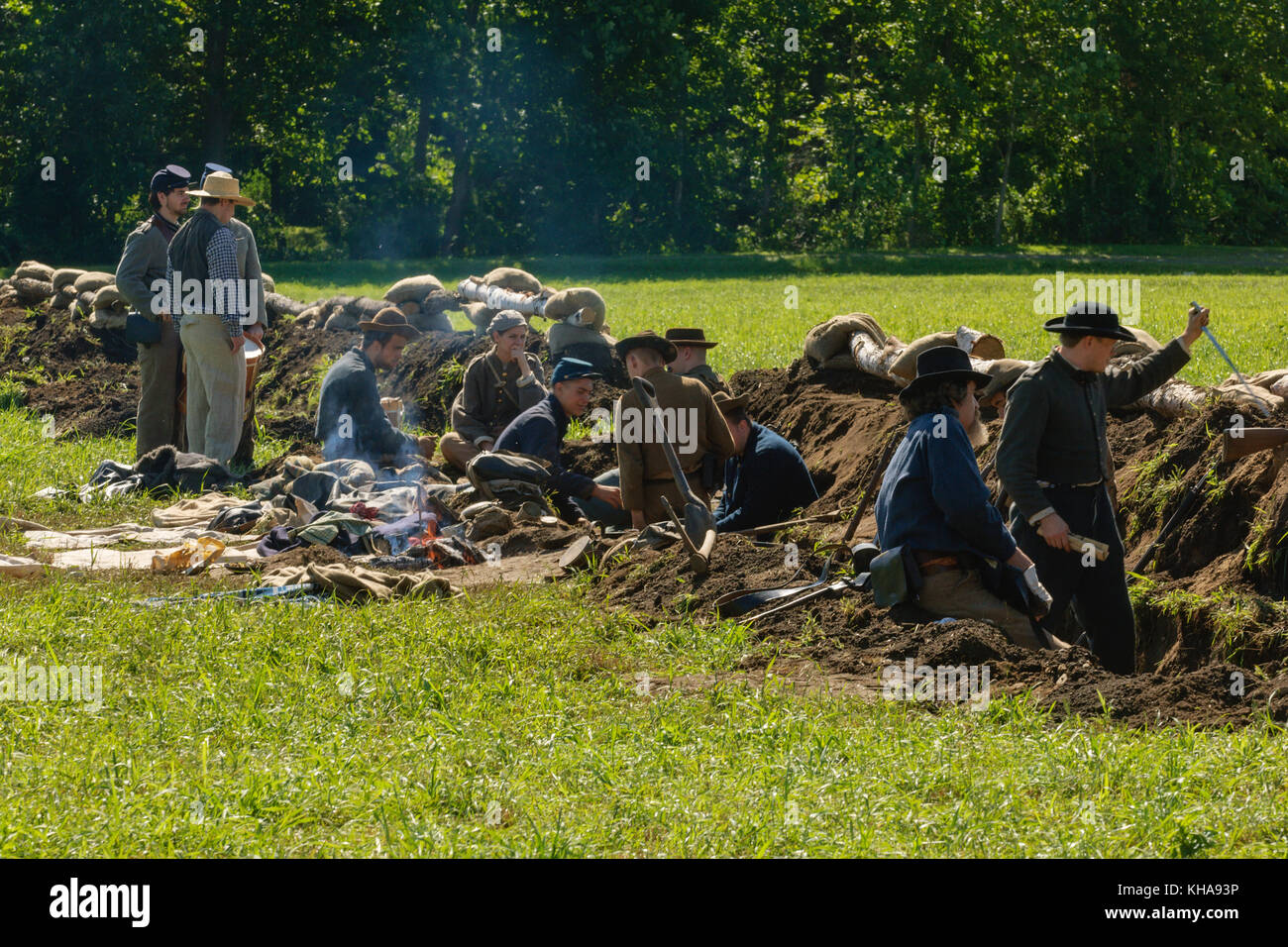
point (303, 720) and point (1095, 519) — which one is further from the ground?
point (1095, 519)

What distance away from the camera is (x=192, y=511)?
10.3 meters

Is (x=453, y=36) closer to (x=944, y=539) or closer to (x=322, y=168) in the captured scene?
(x=322, y=168)

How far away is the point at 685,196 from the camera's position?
1772 inches

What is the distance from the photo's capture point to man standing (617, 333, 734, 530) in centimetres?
905

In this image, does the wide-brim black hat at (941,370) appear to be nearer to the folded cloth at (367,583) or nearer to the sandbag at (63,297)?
the folded cloth at (367,583)

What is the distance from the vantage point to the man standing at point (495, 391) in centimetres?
1196

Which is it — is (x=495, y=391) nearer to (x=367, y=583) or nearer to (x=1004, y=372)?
(x=1004, y=372)

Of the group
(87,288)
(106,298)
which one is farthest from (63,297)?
(106,298)

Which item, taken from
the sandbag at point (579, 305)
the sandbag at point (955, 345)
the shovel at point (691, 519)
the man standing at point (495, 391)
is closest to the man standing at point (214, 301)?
the man standing at point (495, 391)

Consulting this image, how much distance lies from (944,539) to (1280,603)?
1897 mm

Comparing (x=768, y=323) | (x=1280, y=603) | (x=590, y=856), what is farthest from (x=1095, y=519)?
(x=768, y=323)

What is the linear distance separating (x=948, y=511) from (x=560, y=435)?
453cm

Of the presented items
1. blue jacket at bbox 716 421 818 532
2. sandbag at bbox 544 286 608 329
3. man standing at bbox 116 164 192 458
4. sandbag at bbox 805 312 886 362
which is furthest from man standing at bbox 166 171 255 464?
sandbag at bbox 805 312 886 362

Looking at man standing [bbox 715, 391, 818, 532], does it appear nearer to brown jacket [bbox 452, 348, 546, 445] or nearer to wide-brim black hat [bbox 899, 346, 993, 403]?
wide-brim black hat [bbox 899, 346, 993, 403]
